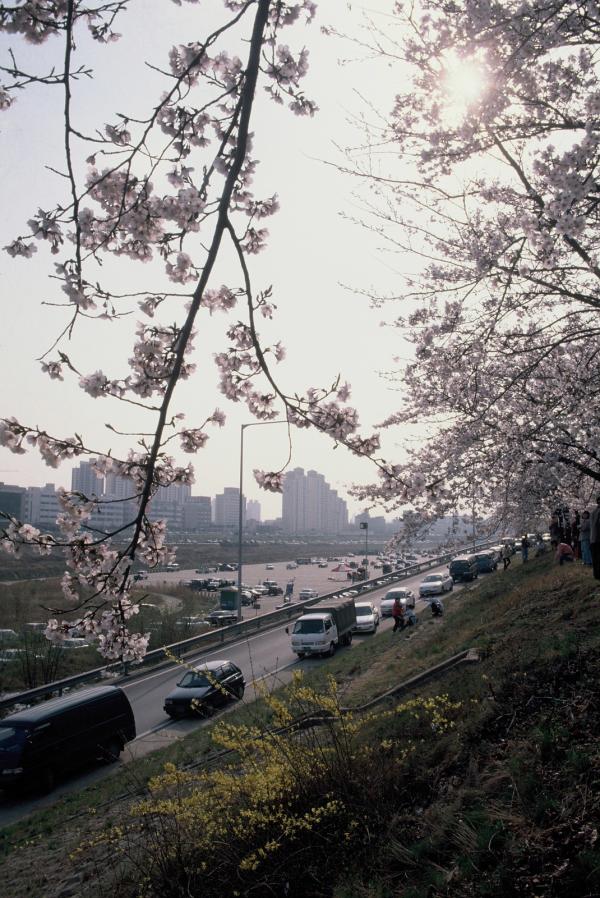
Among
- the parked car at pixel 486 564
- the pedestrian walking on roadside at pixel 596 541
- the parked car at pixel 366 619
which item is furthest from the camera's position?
the parked car at pixel 486 564

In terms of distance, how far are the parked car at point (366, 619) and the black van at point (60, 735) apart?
1613 cm

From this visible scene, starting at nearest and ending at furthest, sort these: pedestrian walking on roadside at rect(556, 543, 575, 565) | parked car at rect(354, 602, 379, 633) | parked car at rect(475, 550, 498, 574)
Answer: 1. pedestrian walking on roadside at rect(556, 543, 575, 565)
2. parked car at rect(354, 602, 379, 633)
3. parked car at rect(475, 550, 498, 574)

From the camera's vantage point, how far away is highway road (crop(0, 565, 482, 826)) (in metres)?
12.1

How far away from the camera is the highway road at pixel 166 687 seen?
39.8 ft

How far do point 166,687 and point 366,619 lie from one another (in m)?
12.4

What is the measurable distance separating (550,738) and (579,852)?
162cm

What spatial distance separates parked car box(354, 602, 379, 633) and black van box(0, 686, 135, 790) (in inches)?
635

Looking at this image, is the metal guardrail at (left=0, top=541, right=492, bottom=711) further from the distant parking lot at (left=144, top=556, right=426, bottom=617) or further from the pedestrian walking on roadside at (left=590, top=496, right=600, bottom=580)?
the distant parking lot at (left=144, top=556, right=426, bottom=617)

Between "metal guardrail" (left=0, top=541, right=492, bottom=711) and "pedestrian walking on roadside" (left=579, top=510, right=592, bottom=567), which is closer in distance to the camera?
"pedestrian walking on roadside" (left=579, top=510, right=592, bottom=567)

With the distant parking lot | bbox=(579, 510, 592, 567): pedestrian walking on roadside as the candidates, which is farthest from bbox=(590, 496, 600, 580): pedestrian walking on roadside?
the distant parking lot

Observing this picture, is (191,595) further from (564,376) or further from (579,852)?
(579,852)

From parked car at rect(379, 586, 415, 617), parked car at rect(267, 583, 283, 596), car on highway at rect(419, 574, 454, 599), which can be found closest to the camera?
parked car at rect(379, 586, 415, 617)

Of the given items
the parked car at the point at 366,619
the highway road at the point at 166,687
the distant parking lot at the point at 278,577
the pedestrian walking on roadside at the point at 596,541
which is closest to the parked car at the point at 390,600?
the highway road at the point at 166,687

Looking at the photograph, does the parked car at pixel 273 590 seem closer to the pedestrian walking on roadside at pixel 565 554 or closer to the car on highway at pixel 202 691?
the car on highway at pixel 202 691
